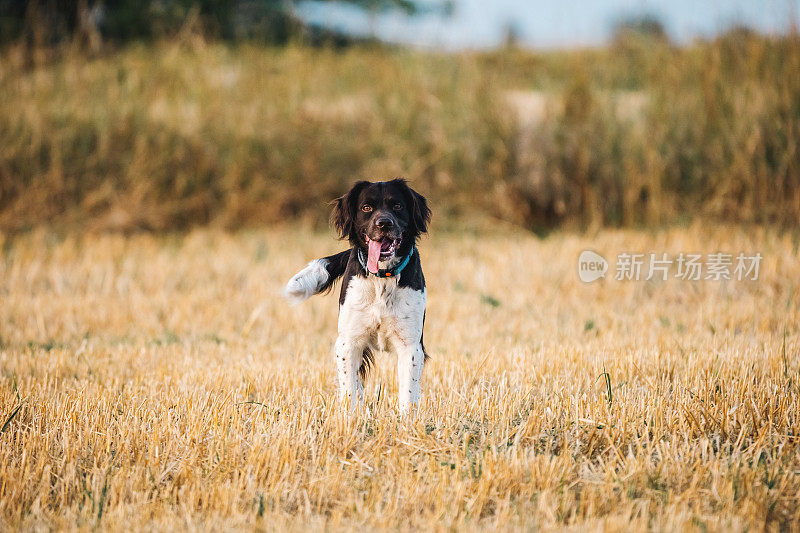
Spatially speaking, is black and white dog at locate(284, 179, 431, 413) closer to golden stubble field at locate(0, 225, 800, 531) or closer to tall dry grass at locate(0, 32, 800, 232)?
golden stubble field at locate(0, 225, 800, 531)

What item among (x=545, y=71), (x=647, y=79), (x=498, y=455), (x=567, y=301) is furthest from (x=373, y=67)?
(x=498, y=455)

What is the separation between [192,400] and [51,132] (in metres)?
7.55

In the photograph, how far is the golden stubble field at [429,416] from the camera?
2.67 metres

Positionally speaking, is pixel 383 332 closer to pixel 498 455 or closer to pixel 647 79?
pixel 498 455

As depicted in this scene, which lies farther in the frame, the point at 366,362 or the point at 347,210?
the point at 366,362

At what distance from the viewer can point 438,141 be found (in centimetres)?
1018

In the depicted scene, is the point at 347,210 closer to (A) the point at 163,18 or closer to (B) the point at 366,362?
(B) the point at 366,362

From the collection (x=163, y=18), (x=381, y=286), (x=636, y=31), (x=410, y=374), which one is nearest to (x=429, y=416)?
(x=410, y=374)

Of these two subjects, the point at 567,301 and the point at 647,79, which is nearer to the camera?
the point at 567,301

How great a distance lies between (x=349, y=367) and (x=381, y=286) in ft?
1.50

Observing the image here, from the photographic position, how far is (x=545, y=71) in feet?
40.2

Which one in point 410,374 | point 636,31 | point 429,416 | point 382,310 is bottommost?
point 429,416

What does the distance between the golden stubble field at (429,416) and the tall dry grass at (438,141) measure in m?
2.91

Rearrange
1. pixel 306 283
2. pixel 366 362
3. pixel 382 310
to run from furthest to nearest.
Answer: pixel 366 362 → pixel 306 283 → pixel 382 310
